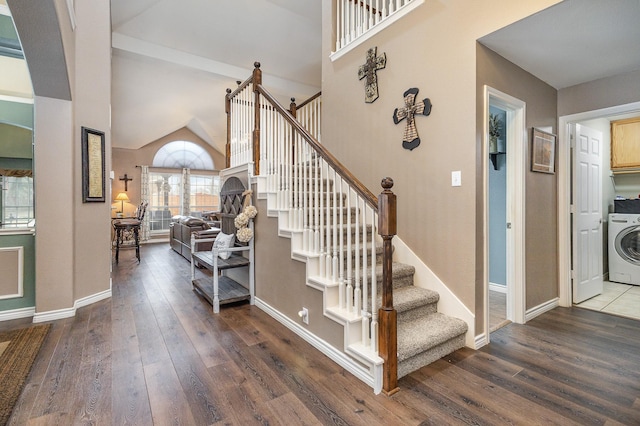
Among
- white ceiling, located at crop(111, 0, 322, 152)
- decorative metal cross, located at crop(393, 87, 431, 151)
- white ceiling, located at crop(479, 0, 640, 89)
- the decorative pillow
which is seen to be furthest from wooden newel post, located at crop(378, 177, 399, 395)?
white ceiling, located at crop(111, 0, 322, 152)

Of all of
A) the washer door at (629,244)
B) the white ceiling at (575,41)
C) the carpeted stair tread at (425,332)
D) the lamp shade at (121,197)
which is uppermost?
the white ceiling at (575,41)

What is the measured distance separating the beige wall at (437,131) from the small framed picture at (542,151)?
1.03 meters

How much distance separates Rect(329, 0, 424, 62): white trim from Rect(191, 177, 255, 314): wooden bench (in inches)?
78.3

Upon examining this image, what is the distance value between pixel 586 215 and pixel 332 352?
3297mm

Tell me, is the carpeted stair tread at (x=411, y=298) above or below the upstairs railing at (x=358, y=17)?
below

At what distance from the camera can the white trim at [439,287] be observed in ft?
7.63

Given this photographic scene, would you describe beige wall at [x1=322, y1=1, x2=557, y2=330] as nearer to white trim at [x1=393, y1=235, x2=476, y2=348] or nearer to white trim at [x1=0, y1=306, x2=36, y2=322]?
white trim at [x1=393, y1=235, x2=476, y2=348]

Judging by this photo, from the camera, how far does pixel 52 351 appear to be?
2.27m

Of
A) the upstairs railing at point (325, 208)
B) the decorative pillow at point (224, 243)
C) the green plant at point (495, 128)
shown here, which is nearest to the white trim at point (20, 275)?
the decorative pillow at point (224, 243)

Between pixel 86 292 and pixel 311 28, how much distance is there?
5.37m

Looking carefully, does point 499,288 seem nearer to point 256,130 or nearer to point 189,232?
point 256,130

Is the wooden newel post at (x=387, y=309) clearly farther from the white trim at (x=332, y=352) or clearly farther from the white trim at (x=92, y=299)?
the white trim at (x=92, y=299)

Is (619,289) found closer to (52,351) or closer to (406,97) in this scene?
(406,97)

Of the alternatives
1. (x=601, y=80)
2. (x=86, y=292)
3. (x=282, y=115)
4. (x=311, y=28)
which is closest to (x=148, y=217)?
(x=86, y=292)
